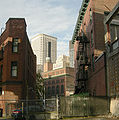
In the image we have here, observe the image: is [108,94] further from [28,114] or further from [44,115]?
[28,114]

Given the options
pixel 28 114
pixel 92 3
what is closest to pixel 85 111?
pixel 28 114

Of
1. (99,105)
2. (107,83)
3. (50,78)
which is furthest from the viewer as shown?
(50,78)

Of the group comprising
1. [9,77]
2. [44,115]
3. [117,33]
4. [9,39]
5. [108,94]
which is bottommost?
[44,115]

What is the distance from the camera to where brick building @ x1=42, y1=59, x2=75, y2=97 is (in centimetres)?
9844

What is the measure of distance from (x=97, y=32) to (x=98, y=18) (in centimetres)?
226

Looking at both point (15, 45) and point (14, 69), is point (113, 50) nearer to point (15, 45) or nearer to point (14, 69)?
point (14, 69)

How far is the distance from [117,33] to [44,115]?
10.3 metres

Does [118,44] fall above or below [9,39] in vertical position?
below

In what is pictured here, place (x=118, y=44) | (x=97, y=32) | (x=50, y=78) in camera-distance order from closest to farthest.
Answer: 1. (x=118, y=44)
2. (x=97, y=32)
3. (x=50, y=78)

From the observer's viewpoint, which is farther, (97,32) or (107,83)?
(97,32)

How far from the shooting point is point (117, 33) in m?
19.5

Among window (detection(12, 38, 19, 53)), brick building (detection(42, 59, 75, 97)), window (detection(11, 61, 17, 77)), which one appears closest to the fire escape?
window (detection(11, 61, 17, 77))

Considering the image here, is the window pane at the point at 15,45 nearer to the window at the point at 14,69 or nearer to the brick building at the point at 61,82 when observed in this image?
the window at the point at 14,69

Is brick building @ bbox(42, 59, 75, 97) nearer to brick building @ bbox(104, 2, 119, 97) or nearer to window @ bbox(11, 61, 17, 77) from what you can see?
window @ bbox(11, 61, 17, 77)
